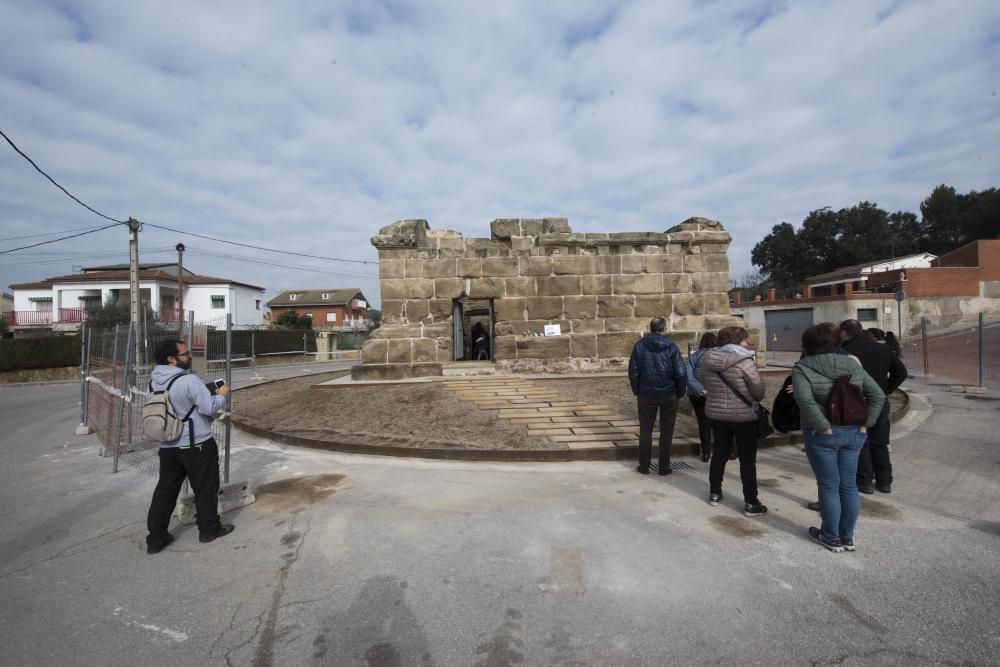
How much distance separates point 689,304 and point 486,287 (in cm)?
445

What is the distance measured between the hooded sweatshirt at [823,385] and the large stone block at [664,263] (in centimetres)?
760

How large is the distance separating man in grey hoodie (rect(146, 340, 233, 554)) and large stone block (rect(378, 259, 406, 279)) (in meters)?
Result: 6.83

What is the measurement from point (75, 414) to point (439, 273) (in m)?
9.37

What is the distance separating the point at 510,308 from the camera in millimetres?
11055

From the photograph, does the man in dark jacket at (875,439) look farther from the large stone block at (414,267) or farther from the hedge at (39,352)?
the hedge at (39,352)

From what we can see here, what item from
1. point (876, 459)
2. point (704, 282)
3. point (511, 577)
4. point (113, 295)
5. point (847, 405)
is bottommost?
point (511, 577)

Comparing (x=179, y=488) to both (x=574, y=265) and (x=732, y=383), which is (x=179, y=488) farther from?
(x=574, y=265)

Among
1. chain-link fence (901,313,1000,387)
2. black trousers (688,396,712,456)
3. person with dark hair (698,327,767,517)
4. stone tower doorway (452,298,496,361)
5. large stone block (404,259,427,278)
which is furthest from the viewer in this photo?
chain-link fence (901,313,1000,387)

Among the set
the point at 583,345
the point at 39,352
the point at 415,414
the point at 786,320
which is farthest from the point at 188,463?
the point at 786,320

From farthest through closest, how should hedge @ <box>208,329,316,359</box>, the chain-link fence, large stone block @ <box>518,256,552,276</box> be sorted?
hedge @ <box>208,329,316,359</box>, the chain-link fence, large stone block @ <box>518,256,552,276</box>

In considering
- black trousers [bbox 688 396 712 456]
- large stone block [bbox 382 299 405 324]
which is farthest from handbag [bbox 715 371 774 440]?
large stone block [bbox 382 299 405 324]

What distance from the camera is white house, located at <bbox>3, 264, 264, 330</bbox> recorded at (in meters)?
38.8

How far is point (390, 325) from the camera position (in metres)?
11.0

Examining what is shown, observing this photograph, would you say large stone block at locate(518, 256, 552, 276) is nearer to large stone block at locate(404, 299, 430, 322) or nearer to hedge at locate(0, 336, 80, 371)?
large stone block at locate(404, 299, 430, 322)
